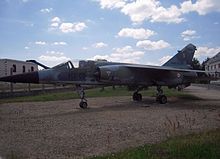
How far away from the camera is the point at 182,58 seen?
22.2 m

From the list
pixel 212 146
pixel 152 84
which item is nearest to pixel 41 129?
pixel 212 146

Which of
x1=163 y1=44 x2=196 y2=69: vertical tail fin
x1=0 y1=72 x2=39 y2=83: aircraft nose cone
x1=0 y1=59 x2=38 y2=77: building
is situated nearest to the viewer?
x1=0 y1=72 x2=39 y2=83: aircraft nose cone

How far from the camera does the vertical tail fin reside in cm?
2214

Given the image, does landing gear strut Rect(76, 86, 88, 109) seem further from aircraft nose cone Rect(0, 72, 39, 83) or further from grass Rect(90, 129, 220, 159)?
grass Rect(90, 129, 220, 159)

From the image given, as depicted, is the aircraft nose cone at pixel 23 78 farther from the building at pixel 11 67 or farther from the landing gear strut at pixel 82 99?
the building at pixel 11 67

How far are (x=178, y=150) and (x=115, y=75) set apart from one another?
11.1 metres

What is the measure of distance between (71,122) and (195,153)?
5.80 metres

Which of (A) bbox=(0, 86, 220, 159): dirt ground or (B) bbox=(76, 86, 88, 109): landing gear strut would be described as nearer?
(A) bbox=(0, 86, 220, 159): dirt ground

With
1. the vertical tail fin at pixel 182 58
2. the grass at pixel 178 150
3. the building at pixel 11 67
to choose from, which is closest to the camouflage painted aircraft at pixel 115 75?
the vertical tail fin at pixel 182 58

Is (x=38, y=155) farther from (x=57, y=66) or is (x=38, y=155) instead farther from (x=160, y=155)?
(x=57, y=66)

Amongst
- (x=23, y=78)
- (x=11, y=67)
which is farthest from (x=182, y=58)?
(x=11, y=67)

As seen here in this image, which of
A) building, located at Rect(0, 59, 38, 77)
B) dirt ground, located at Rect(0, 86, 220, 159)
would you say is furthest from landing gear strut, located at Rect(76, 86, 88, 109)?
building, located at Rect(0, 59, 38, 77)

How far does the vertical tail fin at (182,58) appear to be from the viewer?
2214cm

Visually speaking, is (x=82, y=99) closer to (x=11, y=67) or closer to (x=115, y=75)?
(x=115, y=75)
